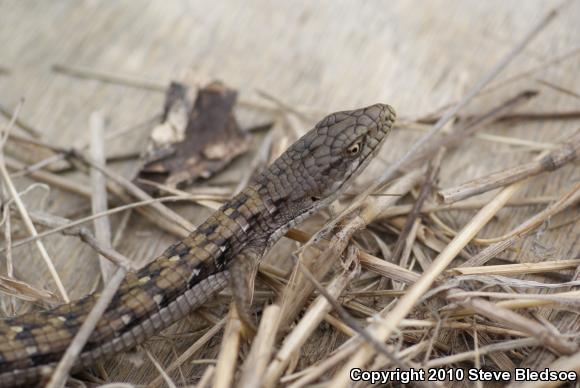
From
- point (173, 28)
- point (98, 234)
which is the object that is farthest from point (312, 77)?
point (98, 234)

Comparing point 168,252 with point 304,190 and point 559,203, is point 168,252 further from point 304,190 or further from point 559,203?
point 559,203

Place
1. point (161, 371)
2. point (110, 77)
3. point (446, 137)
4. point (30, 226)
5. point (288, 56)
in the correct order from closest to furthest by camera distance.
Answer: point (161, 371) < point (30, 226) < point (446, 137) < point (110, 77) < point (288, 56)

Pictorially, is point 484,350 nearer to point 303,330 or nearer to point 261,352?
point 303,330

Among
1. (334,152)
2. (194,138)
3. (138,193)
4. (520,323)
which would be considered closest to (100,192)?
(138,193)

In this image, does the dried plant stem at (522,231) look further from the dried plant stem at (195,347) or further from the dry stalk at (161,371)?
the dry stalk at (161,371)

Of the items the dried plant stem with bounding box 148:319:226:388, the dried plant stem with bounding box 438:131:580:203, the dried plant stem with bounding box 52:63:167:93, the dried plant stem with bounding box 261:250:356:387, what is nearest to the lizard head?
the dried plant stem with bounding box 438:131:580:203
